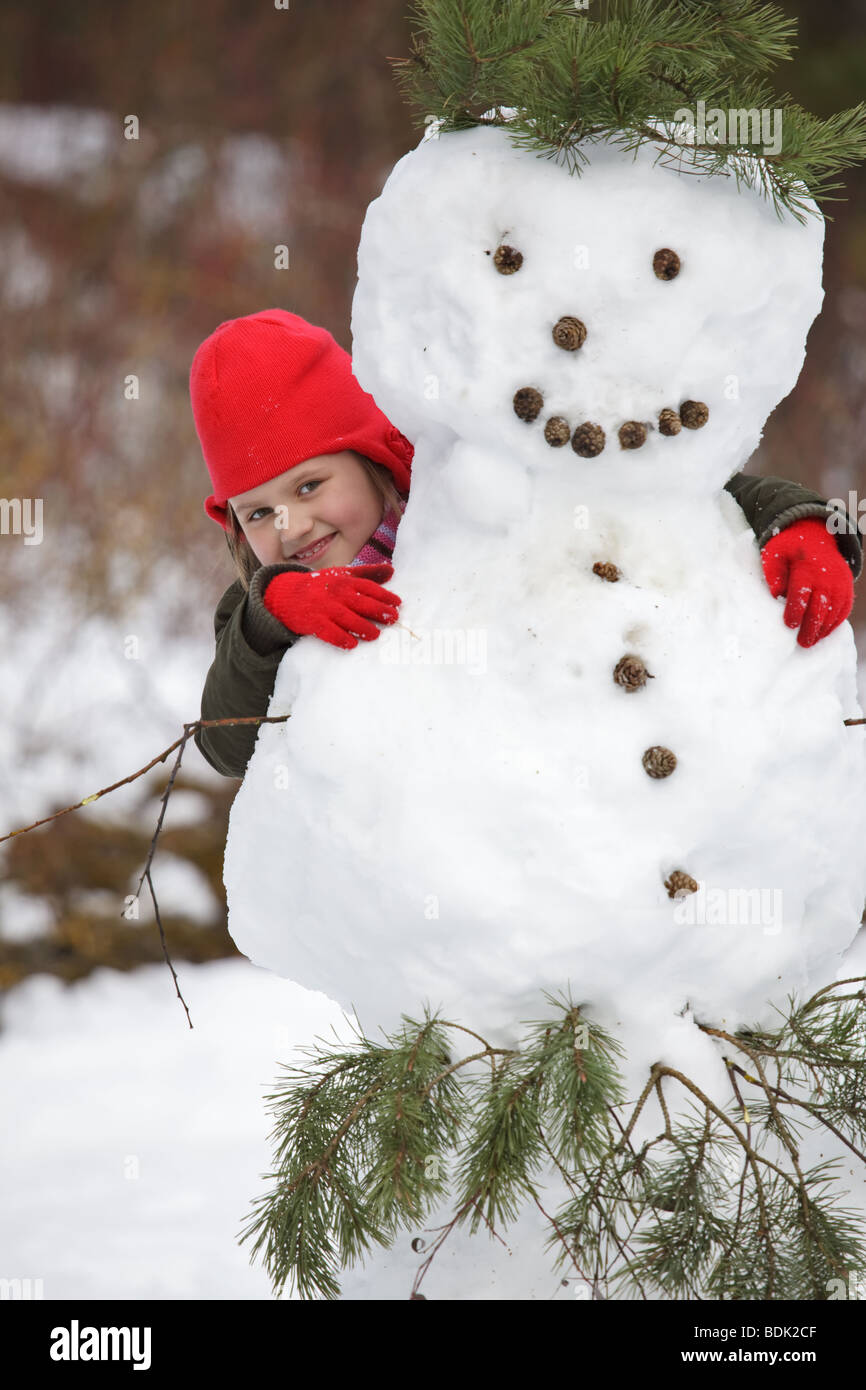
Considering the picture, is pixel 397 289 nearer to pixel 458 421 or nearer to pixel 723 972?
pixel 458 421

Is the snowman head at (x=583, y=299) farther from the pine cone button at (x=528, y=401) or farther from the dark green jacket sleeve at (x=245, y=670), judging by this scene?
the dark green jacket sleeve at (x=245, y=670)

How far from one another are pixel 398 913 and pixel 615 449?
1.17 feet

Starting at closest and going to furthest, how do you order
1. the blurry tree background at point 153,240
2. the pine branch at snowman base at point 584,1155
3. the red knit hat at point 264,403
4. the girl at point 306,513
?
the pine branch at snowman base at point 584,1155 < the girl at point 306,513 < the red knit hat at point 264,403 < the blurry tree background at point 153,240

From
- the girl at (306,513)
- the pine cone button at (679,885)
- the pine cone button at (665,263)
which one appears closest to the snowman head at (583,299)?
the pine cone button at (665,263)

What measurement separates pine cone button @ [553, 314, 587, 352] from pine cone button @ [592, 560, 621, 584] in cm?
15

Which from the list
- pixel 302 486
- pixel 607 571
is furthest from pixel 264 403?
pixel 607 571

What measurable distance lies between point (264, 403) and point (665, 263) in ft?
1.13

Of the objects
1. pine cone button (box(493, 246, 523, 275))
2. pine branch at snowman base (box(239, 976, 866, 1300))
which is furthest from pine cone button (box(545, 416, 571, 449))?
pine branch at snowman base (box(239, 976, 866, 1300))

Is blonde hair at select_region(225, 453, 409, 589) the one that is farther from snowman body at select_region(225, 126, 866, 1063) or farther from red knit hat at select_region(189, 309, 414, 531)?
snowman body at select_region(225, 126, 866, 1063)

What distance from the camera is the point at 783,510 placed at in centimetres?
93

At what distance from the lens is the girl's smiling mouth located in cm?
107

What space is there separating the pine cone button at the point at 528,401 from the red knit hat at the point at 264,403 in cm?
17

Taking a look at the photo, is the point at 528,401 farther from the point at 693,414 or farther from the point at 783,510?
the point at 783,510

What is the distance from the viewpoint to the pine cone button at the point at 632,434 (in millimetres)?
858
